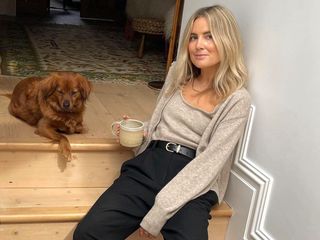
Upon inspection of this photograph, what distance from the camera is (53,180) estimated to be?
6.14ft

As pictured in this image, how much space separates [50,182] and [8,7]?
476 cm

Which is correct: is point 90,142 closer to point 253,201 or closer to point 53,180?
point 53,180

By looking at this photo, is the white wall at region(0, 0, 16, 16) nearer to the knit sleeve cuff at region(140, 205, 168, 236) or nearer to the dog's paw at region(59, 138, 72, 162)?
the dog's paw at region(59, 138, 72, 162)

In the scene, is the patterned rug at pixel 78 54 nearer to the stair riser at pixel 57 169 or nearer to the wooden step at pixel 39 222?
the stair riser at pixel 57 169

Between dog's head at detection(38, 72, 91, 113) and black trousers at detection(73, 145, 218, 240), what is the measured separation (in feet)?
1.68

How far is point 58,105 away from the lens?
196 centimetres

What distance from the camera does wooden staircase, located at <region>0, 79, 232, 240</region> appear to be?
163cm

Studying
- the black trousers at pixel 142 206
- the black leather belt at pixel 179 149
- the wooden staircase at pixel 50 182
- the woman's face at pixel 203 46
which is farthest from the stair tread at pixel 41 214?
the woman's face at pixel 203 46

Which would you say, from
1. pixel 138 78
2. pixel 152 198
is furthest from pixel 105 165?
pixel 138 78

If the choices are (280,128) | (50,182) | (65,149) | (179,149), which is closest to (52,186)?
(50,182)

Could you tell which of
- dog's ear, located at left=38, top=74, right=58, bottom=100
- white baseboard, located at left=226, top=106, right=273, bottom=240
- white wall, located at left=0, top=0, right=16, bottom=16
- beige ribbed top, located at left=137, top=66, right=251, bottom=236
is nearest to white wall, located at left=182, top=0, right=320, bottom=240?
white baseboard, located at left=226, top=106, right=273, bottom=240

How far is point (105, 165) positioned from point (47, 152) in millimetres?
273

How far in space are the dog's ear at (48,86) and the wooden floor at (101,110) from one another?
18 centimetres

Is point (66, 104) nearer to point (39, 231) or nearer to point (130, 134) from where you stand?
point (130, 134)
